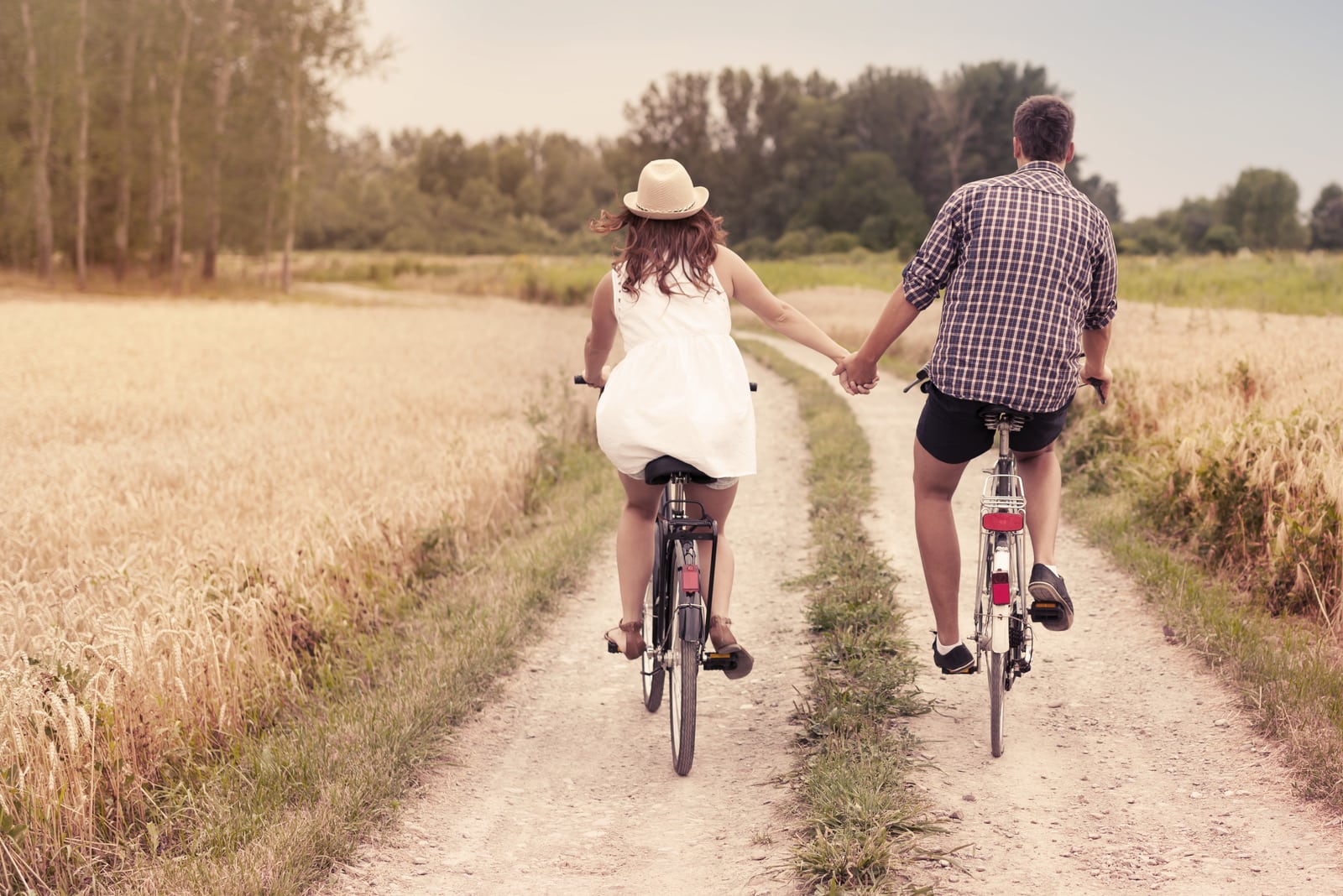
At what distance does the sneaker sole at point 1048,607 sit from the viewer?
4.55 meters

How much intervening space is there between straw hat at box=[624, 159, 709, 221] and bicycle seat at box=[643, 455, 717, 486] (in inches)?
36.5

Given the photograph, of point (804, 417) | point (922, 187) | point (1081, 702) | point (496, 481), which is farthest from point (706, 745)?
point (922, 187)

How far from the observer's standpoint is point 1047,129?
172 inches

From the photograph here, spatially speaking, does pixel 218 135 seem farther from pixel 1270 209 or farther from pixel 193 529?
pixel 1270 209

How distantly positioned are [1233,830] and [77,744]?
425 centimetres

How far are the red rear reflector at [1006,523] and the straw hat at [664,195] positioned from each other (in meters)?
1.69

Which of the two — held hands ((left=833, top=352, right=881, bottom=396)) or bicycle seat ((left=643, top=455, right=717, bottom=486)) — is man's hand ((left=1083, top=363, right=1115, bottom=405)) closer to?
held hands ((left=833, top=352, right=881, bottom=396))

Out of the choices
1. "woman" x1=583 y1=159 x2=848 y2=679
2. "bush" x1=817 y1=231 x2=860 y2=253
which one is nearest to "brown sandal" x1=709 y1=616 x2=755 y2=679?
"woman" x1=583 y1=159 x2=848 y2=679

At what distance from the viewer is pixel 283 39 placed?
145ft

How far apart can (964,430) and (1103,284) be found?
0.81 metres

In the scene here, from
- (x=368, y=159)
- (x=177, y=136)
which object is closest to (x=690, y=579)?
(x=177, y=136)

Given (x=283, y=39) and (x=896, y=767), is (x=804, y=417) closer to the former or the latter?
(x=896, y=767)

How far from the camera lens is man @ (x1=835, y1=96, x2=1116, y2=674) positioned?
4.23 m

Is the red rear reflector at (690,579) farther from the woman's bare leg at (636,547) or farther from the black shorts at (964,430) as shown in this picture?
the black shorts at (964,430)
